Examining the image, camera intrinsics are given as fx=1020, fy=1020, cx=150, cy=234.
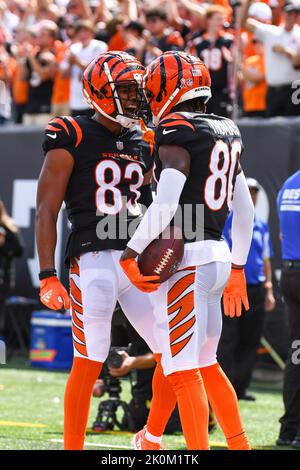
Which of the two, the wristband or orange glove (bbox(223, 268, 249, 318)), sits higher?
the wristband

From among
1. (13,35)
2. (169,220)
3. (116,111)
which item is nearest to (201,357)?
(169,220)

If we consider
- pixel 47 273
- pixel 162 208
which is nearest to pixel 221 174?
pixel 162 208

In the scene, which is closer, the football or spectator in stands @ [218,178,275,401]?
the football

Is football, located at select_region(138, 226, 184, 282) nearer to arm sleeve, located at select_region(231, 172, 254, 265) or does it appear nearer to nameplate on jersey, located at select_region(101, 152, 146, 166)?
arm sleeve, located at select_region(231, 172, 254, 265)

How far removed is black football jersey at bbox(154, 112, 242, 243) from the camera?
15.0 feet

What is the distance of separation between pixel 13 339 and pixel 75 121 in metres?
7.26

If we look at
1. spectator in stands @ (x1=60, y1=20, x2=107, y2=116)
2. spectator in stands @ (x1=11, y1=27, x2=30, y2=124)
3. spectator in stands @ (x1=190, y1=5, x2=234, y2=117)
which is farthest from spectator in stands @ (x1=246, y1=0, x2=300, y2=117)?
spectator in stands @ (x1=11, y1=27, x2=30, y2=124)

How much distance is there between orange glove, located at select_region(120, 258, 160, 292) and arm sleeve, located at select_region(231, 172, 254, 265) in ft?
2.05

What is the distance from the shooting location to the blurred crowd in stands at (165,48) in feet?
34.9

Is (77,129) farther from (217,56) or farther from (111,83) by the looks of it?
(217,56)

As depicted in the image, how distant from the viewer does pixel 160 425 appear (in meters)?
5.16

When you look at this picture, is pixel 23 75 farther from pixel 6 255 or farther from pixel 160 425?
pixel 160 425

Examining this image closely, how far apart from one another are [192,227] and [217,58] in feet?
20.9

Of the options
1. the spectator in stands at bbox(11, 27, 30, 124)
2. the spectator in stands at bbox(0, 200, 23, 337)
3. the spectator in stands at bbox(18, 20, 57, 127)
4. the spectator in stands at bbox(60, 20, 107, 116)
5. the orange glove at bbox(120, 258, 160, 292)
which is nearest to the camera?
the orange glove at bbox(120, 258, 160, 292)
